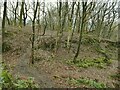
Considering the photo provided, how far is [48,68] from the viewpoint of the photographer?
20234 mm

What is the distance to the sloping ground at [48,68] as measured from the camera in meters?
17.8

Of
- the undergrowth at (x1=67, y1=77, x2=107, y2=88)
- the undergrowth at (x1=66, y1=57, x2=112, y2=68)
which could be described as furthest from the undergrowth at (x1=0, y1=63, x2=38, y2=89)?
the undergrowth at (x1=66, y1=57, x2=112, y2=68)

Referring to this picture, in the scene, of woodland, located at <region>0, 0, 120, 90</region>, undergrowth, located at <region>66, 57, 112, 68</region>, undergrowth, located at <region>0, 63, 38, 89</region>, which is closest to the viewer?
undergrowth, located at <region>0, 63, 38, 89</region>

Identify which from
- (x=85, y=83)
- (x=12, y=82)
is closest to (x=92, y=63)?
(x=85, y=83)

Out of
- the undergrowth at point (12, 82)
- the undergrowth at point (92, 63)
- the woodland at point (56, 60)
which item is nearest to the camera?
the undergrowth at point (12, 82)

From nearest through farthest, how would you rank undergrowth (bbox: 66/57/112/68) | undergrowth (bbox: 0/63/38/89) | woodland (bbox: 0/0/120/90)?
undergrowth (bbox: 0/63/38/89)
woodland (bbox: 0/0/120/90)
undergrowth (bbox: 66/57/112/68)

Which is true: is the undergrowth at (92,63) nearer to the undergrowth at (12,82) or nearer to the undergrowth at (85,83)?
the undergrowth at (85,83)

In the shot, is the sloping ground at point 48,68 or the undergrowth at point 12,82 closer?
the undergrowth at point 12,82

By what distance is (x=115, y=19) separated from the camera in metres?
44.0

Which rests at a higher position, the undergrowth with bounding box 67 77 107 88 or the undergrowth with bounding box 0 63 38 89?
the undergrowth with bounding box 0 63 38 89

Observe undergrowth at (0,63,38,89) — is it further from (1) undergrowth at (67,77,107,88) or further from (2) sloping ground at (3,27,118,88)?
(1) undergrowth at (67,77,107,88)

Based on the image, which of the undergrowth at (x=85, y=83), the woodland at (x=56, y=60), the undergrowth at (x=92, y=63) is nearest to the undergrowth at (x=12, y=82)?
the woodland at (x=56, y=60)

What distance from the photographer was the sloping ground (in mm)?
17812

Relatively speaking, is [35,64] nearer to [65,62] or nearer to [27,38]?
[65,62]
